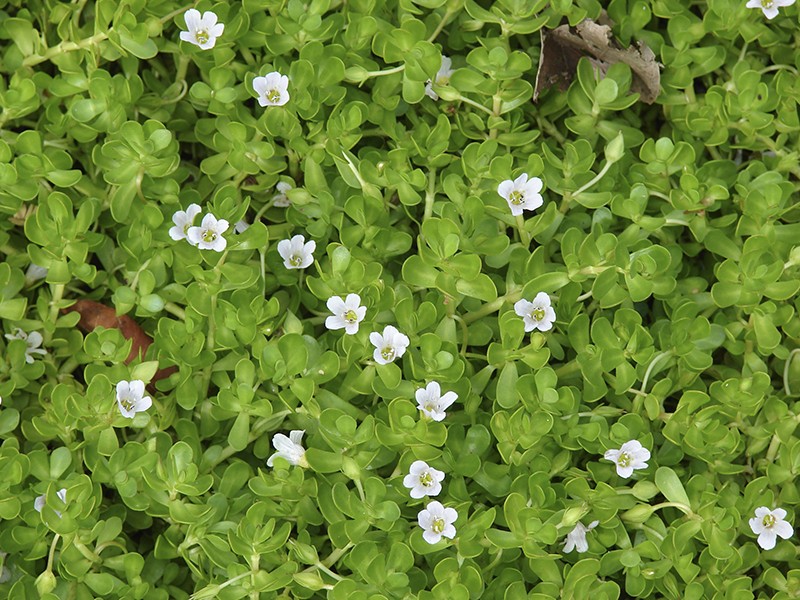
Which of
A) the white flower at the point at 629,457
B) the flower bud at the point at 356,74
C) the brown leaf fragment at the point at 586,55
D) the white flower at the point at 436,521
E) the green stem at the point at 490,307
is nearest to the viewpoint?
the white flower at the point at 436,521

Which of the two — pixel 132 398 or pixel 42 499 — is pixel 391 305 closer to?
pixel 132 398

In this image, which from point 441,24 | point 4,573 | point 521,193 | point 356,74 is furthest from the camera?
point 441,24

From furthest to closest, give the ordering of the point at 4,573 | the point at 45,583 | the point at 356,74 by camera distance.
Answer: the point at 356,74
the point at 4,573
the point at 45,583

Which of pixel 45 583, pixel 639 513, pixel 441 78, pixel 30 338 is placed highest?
pixel 441 78

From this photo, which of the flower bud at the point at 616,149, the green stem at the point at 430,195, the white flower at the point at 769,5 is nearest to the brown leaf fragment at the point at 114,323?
the green stem at the point at 430,195

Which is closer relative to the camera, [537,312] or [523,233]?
[537,312]

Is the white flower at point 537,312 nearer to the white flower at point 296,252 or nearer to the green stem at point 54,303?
the white flower at point 296,252

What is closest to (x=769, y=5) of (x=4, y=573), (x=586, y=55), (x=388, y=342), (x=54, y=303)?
(x=586, y=55)
